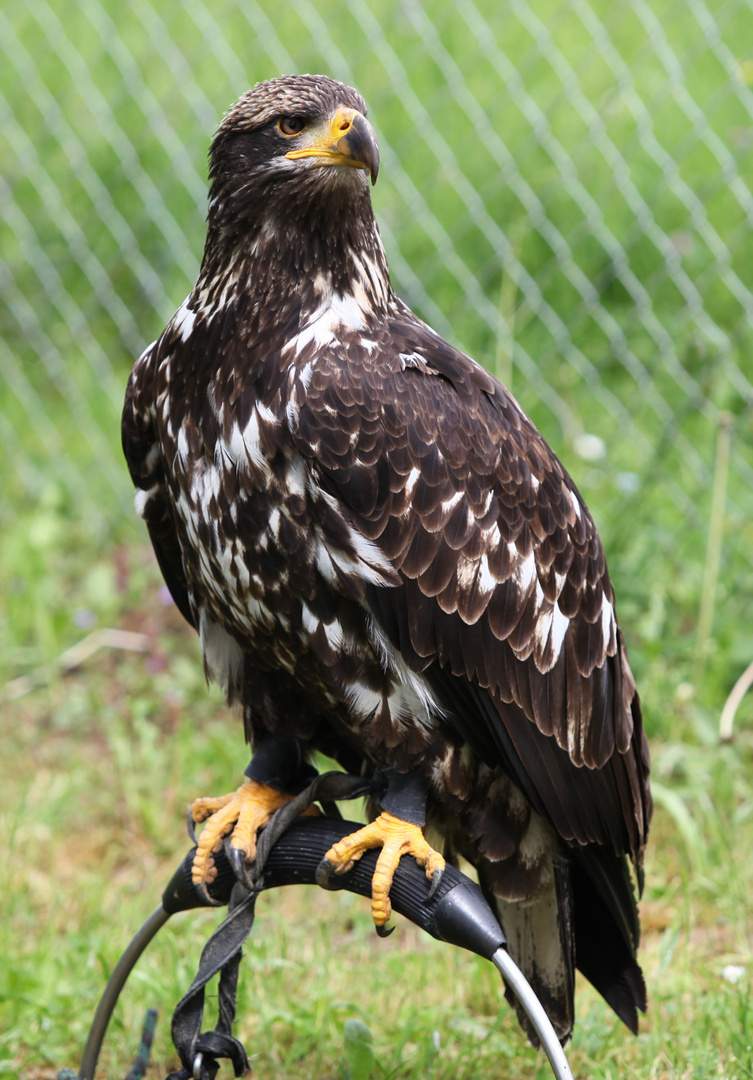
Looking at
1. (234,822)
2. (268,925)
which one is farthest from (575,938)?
(268,925)

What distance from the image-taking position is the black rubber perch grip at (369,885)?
6.81 ft

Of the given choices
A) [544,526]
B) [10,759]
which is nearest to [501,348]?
[544,526]

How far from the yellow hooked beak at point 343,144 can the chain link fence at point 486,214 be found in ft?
5.67

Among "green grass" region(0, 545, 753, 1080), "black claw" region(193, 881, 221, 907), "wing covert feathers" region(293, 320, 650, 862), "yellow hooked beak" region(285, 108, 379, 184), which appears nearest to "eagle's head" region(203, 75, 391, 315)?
"yellow hooked beak" region(285, 108, 379, 184)

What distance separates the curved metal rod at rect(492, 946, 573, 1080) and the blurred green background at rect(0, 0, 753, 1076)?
1.15 m

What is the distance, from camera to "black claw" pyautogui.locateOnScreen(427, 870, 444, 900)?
7.09ft

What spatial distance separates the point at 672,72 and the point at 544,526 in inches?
97.7

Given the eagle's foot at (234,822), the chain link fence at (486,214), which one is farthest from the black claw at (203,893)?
the chain link fence at (486,214)

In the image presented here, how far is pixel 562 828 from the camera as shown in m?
2.35

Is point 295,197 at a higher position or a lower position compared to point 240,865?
higher

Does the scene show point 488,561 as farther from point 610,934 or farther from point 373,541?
point 610,934

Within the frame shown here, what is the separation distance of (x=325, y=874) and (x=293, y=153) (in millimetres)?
1304

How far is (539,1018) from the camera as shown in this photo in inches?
77.4

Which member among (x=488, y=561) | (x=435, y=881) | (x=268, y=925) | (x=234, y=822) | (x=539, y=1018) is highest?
(x=488, y=561)
